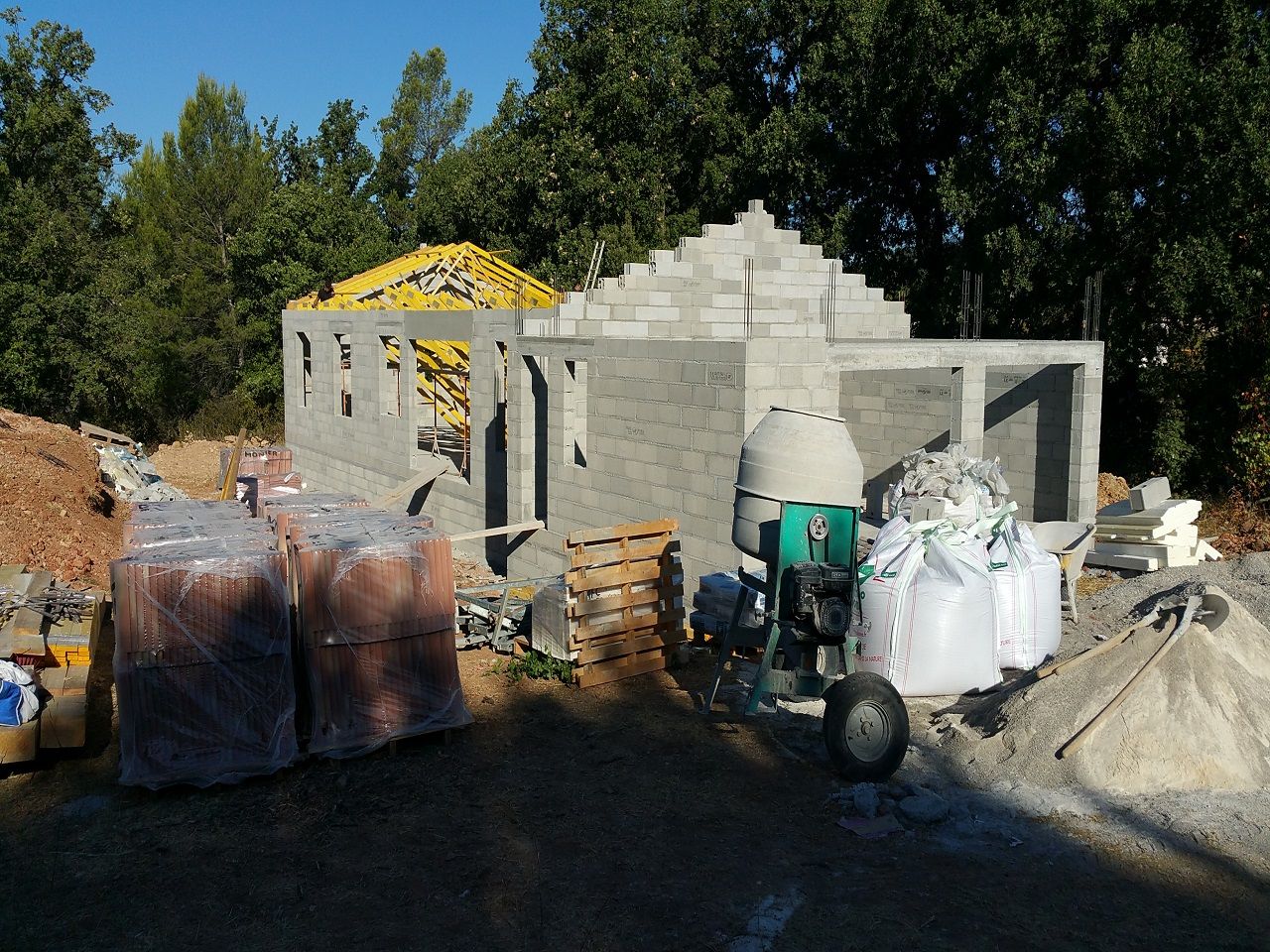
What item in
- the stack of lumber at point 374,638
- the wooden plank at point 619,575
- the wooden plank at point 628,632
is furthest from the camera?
the wooden plank at point 628,632

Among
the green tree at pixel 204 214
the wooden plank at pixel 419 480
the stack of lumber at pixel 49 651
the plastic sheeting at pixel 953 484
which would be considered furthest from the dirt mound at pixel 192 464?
the plastic sheeting at pixel 953 484

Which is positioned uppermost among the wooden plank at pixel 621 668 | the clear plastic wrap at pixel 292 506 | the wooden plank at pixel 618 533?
the clear plastic wrap at pixel 292 506

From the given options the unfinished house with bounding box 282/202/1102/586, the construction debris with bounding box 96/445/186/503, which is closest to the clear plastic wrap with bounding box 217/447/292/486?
the construction debris with bounding box 96/445/186/503

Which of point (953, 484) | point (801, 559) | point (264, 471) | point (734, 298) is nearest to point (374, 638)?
point (801, 559)

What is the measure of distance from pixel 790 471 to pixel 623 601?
2.41m

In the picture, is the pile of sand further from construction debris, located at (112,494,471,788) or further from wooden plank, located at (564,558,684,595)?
construction debris, located at (112,494,471,788)

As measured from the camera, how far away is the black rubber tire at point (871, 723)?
6.79m

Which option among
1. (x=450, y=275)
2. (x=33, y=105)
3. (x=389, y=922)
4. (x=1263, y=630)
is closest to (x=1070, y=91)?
(x=450, y=275)

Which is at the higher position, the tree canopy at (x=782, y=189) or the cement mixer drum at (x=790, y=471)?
the tree canopy at (x=782, y=189)

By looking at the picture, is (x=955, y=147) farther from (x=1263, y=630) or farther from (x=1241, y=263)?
(x=1263, y=630)

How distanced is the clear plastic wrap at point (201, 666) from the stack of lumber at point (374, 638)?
0.21m

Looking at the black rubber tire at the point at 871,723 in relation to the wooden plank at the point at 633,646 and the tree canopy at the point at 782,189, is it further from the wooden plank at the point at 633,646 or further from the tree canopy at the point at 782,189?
the tree canopy at the point at 782,189

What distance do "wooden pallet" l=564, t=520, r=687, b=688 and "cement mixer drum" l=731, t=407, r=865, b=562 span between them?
172cm

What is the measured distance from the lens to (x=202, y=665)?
23.3 feet
